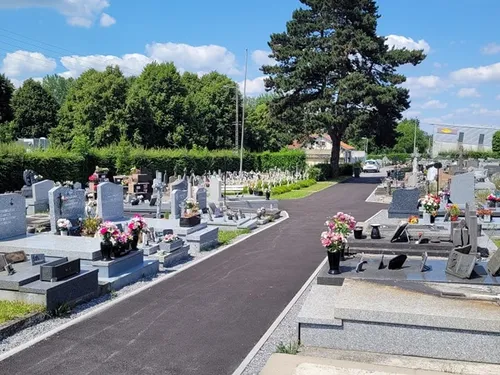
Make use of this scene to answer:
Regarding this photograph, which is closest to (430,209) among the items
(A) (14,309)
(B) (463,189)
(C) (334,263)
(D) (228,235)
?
(B) (463,189)

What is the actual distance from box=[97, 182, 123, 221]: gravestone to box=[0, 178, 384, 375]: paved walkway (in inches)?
163

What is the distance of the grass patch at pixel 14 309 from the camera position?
276 inches

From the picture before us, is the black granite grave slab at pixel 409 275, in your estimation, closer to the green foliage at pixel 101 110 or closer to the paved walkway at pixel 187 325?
→ the paved walkway at pixel 187 325

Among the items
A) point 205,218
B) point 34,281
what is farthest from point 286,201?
point 34,281

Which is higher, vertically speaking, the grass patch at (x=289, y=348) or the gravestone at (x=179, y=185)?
the gravestone at (x=179, y=185)

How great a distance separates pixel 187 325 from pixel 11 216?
20.0 ft

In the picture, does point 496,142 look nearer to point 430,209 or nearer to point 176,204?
point 430,209

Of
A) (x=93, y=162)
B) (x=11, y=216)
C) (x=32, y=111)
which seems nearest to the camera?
(x=11, y=216)

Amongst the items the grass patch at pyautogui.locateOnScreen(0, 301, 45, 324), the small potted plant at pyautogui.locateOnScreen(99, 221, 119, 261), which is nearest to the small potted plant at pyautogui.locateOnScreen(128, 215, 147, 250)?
the small potted plant at pyautogui.locateOnScreen(99, 221, 119, 261)

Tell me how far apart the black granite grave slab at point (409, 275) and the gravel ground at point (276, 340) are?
0.86 metres

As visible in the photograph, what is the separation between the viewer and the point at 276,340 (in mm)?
6715

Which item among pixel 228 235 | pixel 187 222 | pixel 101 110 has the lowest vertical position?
pixel 228 235

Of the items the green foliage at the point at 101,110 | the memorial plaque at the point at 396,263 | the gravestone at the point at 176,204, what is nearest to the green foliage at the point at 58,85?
the green foliage at the point at 101,110

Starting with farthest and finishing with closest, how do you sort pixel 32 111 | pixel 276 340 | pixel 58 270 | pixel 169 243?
pixel 32 111, pixel 169 243, pixel 58 270, pixel 276 340
